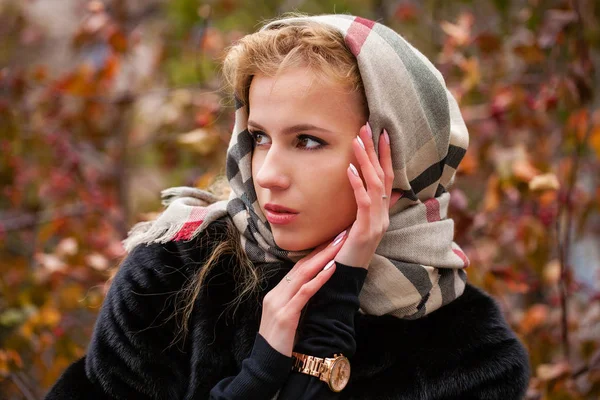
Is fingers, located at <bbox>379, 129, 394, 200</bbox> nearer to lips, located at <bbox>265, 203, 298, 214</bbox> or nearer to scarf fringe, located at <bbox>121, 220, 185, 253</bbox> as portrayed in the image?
lips, located at <bbox>265, 203, 298, 214</bbox>

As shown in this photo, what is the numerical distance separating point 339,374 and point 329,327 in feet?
0.37

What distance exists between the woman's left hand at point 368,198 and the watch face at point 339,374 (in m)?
0.23

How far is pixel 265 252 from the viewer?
1.81 metres

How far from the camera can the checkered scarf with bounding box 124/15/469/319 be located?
169 centimetres

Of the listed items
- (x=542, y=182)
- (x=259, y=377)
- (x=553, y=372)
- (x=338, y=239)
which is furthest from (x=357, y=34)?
(x=553, y=372)

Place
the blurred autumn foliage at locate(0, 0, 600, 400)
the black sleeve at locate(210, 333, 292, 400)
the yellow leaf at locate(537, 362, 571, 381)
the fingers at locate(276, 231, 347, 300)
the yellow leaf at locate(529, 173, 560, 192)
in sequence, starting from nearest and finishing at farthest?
the black sleeve at locate(210, 333, 292, 400)
the fingers at locate(276, 231, 347, 300)
the yellow leaf at locate(529, 173, 560, 192)
the yellow leaf at locate(537, 362, 571, 381)
the blurred autumn foliage at locate(0, 0, 600, 400)

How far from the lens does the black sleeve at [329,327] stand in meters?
1.61

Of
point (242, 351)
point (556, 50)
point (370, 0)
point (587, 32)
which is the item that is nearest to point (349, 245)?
point (242, 351)

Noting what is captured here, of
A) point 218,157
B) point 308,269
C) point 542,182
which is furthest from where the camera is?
point 218,157

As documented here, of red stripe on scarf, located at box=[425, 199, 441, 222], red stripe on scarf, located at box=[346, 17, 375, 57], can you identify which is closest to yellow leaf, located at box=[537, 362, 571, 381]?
red stripe on scarf, located at box=[425, 199, 441, 222]

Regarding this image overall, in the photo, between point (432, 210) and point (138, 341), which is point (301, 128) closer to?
point (432, 210)

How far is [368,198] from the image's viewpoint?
1640mm

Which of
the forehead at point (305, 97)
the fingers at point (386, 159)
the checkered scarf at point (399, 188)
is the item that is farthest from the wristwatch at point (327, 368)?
the forehead at point (305, 97)

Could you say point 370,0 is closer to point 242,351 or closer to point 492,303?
point 492,303
